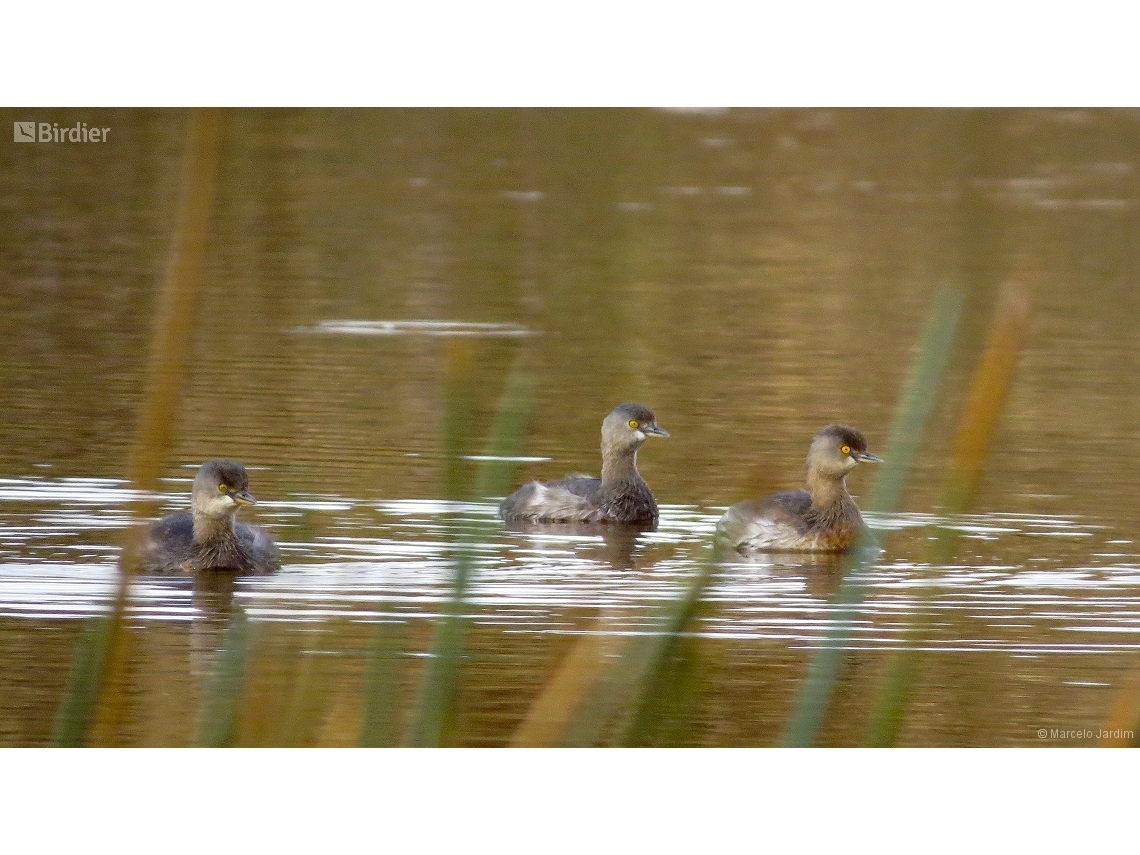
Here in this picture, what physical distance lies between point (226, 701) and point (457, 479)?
1121mm

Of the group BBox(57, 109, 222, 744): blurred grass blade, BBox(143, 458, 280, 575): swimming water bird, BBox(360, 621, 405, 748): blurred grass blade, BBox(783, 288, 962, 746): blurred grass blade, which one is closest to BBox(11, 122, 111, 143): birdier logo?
BBox(143, 458, 280, 575): swimming water bird

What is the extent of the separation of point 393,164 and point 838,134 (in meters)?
3.34

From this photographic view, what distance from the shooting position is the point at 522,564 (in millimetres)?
9016

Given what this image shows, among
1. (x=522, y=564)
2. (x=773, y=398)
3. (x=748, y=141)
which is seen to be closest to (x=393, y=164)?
(x=748, y=141)

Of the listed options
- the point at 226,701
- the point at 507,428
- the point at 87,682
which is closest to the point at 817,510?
the point at 226,701

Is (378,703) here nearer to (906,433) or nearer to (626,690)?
(626,690)

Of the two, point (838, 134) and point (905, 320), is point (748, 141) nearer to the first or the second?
point (838, 134)

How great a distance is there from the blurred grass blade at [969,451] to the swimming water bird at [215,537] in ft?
16.1

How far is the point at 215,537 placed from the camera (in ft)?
28.9

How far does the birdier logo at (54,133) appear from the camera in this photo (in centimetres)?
848

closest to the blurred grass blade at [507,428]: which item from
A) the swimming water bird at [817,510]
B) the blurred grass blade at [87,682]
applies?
the blurred grass blade at [87,682]

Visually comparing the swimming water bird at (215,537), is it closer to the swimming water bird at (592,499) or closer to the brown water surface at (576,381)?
the brown water surface at (576,381)

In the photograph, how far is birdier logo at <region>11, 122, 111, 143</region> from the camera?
27.8 ft

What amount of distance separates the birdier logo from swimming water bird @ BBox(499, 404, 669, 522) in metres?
2.88
